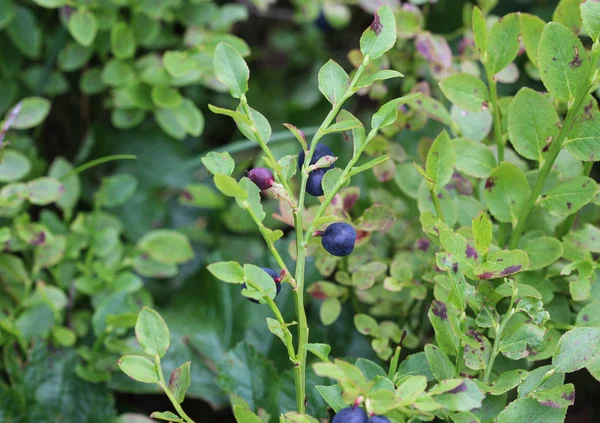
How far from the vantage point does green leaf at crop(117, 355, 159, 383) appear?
71 centimetres

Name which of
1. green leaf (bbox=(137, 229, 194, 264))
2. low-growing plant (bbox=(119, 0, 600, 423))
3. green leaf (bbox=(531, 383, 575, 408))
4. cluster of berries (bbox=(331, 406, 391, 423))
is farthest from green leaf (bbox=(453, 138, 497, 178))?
green leaf (bbox=(137, 229, 194, 264))

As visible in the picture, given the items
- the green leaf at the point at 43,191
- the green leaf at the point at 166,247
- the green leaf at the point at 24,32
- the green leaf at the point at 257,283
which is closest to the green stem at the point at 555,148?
the green leaf at the point at 257,283

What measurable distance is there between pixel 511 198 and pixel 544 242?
0.07 meters

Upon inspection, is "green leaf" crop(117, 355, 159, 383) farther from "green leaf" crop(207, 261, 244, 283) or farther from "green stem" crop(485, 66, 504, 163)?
"green stem" crop(485, 66, 504, 163)

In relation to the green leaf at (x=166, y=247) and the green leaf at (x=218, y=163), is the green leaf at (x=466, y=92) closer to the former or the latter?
the green leaf at (x=218, y=163)

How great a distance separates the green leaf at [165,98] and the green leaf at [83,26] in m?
0.15

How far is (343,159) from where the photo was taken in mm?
1555

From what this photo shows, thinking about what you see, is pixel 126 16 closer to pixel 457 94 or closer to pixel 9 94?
pixel 9 94

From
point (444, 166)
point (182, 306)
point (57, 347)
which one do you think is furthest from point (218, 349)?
point (444, 166)

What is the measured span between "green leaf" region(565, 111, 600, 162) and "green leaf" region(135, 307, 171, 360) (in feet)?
1.64

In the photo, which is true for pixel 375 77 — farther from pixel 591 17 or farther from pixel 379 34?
pixel 591 17

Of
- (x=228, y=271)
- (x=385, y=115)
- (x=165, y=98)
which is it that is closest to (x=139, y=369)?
(x=228, y=271)

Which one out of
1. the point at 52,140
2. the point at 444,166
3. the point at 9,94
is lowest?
the point at 52,140

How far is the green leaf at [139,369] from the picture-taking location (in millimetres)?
715
